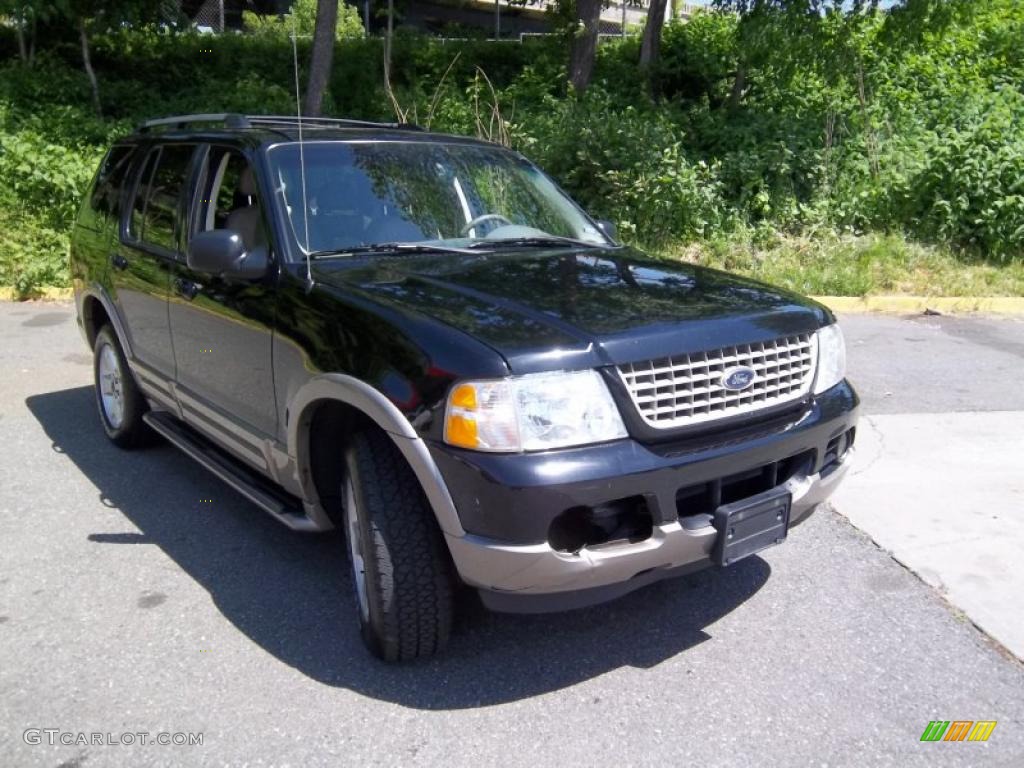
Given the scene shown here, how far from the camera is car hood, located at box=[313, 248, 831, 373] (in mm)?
2779

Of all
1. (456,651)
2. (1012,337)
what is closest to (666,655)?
(456,651)

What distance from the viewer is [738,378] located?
2.99 m

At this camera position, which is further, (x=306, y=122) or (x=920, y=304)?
(x=920, y=304)

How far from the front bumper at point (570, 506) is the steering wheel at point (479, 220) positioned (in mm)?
1541

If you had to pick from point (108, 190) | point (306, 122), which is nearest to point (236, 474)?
point (306, 122)

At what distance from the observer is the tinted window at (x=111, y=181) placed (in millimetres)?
5182

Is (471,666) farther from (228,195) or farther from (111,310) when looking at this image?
(111,310)

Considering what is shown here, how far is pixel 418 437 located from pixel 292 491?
982 mm

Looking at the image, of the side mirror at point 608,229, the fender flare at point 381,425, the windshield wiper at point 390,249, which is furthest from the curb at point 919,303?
the fender flare at point 381,425

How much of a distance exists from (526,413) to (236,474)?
1814 mm

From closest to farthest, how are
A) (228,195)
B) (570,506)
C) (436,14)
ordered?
1. (570,506)
2. (228,195)
3. (436,14)

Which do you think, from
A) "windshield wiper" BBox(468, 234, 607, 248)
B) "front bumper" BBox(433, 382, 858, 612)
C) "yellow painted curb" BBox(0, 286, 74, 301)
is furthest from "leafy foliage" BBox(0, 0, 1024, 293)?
"front bumper" BBox(433, 382, 858, 612)

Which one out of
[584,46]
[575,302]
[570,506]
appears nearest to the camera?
[570,506]

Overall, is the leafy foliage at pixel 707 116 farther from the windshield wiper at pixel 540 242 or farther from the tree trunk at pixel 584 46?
the windshield wiper at pixel 540 242
